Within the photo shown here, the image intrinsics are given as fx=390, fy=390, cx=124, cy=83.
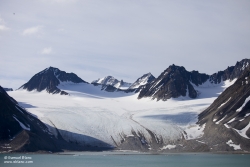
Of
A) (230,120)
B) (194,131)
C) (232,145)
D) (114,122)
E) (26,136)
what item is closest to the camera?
(26,136)

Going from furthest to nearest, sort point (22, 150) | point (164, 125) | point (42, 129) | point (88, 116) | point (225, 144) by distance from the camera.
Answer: point (88, 116), point (164, 125), point (42, 129), point (225, 144), point (22, 150)

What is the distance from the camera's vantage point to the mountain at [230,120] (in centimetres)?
13350

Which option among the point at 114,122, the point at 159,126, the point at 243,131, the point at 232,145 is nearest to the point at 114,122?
the point at 114,122

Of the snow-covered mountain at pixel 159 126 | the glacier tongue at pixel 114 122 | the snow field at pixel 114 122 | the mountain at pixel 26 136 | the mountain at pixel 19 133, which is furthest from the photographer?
the snow field at pixel 114 122

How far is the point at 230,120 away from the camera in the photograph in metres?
146

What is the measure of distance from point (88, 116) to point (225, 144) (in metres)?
68.6

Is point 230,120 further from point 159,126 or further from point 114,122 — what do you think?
point 114,122

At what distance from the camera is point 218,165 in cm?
8600

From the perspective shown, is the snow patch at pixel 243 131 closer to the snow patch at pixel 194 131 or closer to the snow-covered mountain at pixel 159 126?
the snow-covered mountain at pixel 159 126

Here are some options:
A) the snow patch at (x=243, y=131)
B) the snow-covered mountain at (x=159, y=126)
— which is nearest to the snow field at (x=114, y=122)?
the snow-covered mountain at (x=159, y=126)

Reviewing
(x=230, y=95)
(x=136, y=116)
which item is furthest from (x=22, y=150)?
(x=230, y=95)

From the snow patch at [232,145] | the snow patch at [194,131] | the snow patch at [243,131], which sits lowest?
the snow patch at [232,145]

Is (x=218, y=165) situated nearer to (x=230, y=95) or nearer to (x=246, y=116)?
(x=246, y=116)

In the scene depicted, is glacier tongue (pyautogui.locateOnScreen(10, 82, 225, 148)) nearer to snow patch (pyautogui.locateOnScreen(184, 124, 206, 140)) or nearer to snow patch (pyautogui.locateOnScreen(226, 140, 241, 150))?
snow patch (pyautogui.locateOnScreen(184, 124, 206, 140))
